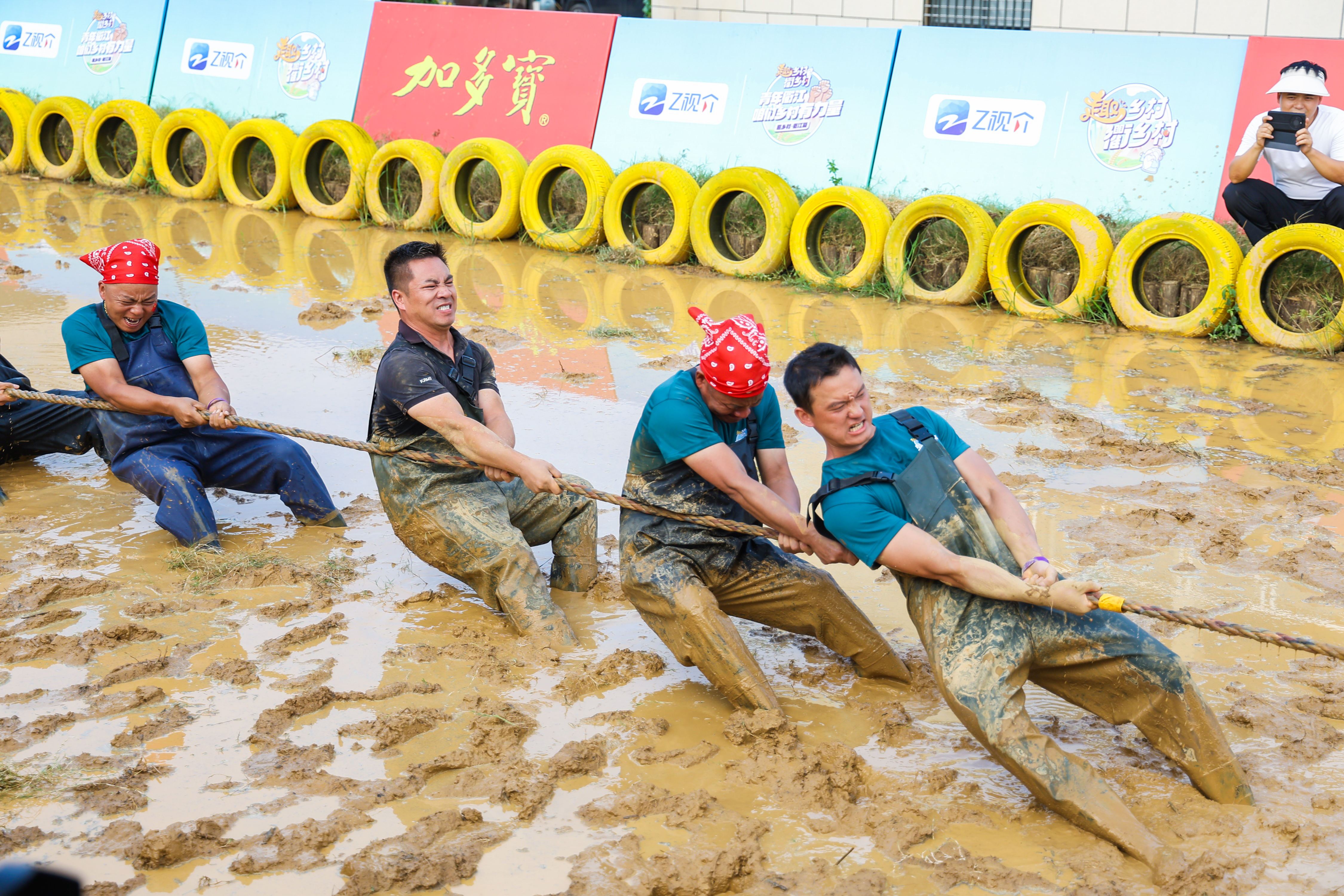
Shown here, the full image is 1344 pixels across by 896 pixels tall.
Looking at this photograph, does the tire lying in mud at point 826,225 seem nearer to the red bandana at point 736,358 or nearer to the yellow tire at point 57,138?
the red bandana at point 736,358

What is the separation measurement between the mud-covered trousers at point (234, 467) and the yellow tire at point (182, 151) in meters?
7.99

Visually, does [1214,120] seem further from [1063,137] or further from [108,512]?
[108,512]

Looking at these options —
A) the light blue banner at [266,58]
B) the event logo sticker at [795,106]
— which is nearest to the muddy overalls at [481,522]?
the event logo sticker at [795,106]

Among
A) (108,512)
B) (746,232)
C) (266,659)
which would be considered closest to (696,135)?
(746,232)

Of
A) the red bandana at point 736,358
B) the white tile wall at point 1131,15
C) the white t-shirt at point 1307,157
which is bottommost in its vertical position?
the red bandana at point 736,358

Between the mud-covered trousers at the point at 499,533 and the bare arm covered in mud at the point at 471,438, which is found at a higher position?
the bare arm covered in mud at the point at 471,438

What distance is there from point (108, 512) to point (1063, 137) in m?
7.37

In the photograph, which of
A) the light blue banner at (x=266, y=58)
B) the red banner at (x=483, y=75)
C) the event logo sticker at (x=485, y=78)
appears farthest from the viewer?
the light blue banner at (x=266, y=58)

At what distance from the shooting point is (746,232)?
10.0 metres

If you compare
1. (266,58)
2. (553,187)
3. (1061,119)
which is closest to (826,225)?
(1061,119)

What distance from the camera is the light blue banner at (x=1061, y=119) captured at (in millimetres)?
8656

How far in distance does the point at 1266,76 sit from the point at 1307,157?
4.00ft

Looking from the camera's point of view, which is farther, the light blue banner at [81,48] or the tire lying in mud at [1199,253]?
the light blue banner at [81,48]

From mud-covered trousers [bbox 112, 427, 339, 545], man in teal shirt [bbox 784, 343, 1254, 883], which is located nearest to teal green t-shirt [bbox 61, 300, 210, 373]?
mud-covered trousers [bbox 112, 427, 339, 545]
